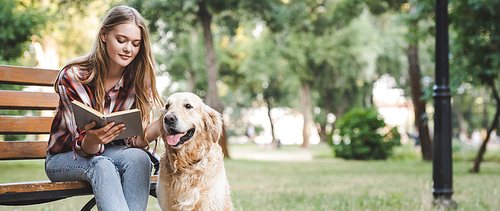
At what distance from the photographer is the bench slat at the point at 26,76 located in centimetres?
295

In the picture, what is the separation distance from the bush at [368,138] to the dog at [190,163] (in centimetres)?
1492

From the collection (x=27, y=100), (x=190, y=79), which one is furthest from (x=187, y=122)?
(x=190, y=79)

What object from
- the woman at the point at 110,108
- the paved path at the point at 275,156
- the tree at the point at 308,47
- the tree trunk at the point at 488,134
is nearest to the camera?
the woman at the point at 110,108

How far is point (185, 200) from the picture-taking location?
103 inches

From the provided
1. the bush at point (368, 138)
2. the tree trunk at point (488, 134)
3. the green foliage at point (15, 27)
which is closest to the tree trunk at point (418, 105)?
the bush at point (368, 138)

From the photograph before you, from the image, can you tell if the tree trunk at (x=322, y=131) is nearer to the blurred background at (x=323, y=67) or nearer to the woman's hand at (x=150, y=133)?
the blurred background at (x=323, y=67)

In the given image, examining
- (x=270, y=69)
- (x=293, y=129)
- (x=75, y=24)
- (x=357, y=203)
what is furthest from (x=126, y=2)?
(x=293, y=129)

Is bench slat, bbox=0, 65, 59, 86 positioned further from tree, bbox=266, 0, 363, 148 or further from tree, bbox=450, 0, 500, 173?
tree, bbox=266, 0, 363, 148

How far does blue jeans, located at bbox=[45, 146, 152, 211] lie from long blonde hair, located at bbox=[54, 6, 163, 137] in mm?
342

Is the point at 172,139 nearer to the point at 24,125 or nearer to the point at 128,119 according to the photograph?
the point at 128,119

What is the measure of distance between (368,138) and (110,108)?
15.4 metres

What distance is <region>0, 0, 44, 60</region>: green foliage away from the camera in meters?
9.74

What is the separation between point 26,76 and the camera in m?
3.06

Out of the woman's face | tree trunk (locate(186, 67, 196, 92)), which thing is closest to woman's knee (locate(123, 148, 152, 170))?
the woman's face
